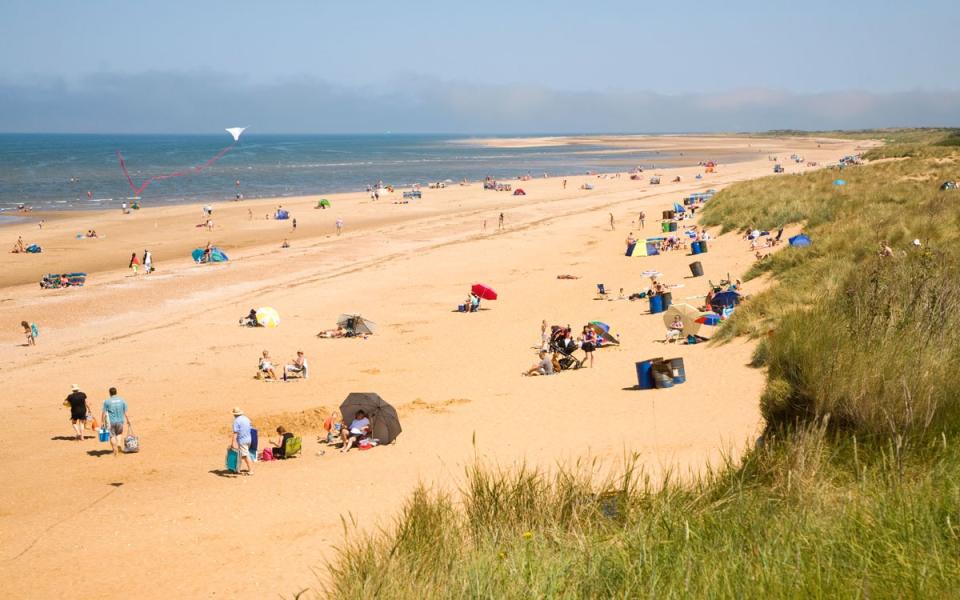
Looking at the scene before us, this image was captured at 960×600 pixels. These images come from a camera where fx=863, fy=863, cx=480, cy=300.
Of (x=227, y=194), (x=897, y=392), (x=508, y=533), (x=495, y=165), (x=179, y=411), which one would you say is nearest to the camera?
(x=508, y=533)

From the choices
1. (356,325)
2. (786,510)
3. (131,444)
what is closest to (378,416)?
(131,444)

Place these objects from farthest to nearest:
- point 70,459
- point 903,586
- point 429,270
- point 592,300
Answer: point 429,270 → point 592,300 → point 70,459 → point 903,586

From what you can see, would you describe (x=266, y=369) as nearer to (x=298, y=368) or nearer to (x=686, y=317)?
(x=298, y=368)

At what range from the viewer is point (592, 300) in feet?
77.2

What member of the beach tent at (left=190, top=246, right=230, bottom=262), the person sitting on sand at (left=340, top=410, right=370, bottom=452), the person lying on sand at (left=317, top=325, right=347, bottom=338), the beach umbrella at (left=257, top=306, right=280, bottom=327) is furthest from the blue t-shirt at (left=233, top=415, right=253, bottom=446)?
the beach tent at (left=190, top=246, right=230, bottom=262)

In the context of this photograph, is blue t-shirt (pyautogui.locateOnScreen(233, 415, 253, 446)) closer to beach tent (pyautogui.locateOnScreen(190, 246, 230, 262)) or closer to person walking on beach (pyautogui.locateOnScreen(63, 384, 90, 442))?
person walking on beach (pyautogui.locateOnScreen(63, 384, 90, 442))

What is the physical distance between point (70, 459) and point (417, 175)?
80.8 metres

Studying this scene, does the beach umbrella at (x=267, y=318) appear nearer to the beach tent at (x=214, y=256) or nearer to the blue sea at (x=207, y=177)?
the beach tent at (x=214, y=256)

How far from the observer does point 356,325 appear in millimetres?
21141

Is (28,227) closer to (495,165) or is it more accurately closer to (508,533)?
(508,533)

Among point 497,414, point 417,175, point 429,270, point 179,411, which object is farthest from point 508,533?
point 417,175

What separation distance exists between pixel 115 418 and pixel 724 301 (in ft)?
40.0

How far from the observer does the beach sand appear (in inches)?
365

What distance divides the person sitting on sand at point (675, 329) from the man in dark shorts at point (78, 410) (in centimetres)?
1075
